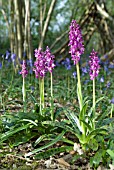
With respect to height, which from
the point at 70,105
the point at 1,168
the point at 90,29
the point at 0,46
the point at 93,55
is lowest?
the point at 1,168

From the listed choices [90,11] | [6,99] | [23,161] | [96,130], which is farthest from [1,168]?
[90,11]

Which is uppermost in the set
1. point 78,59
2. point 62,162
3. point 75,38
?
point 75,38

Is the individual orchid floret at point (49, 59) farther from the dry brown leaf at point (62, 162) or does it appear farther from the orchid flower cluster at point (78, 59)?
the dry brown leaf at point (62, 162)

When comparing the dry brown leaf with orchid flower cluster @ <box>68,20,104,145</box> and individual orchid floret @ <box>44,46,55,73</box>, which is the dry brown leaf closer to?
orchid flower cluster @ <box>68,20,104,145</box>

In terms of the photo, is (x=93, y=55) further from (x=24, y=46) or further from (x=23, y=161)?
(x=24, y=46)

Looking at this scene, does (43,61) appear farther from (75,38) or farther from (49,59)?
(75,38)

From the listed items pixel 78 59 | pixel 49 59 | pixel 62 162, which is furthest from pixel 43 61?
pixel 62 162

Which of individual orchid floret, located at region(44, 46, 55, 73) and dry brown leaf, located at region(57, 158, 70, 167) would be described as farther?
individual orchid floret, located at region(44, 46, 55, 73)

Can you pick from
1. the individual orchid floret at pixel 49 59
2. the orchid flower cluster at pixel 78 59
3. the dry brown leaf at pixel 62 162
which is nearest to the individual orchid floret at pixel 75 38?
the orchid flower cluster at pixel 78 59

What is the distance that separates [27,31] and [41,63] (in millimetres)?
5104

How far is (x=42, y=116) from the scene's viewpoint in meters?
3.02

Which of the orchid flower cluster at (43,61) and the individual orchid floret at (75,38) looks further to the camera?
the orchid flower cluster at (43,61)

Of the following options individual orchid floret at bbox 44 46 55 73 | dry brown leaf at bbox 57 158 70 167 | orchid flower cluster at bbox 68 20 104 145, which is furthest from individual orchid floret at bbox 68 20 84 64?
dry brown leaf at bbox 57 158 70 167

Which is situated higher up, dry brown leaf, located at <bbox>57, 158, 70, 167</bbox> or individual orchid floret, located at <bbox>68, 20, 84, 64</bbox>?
individual orchid floret, located at <bbox>68, 20, 84, 64</bbox>
